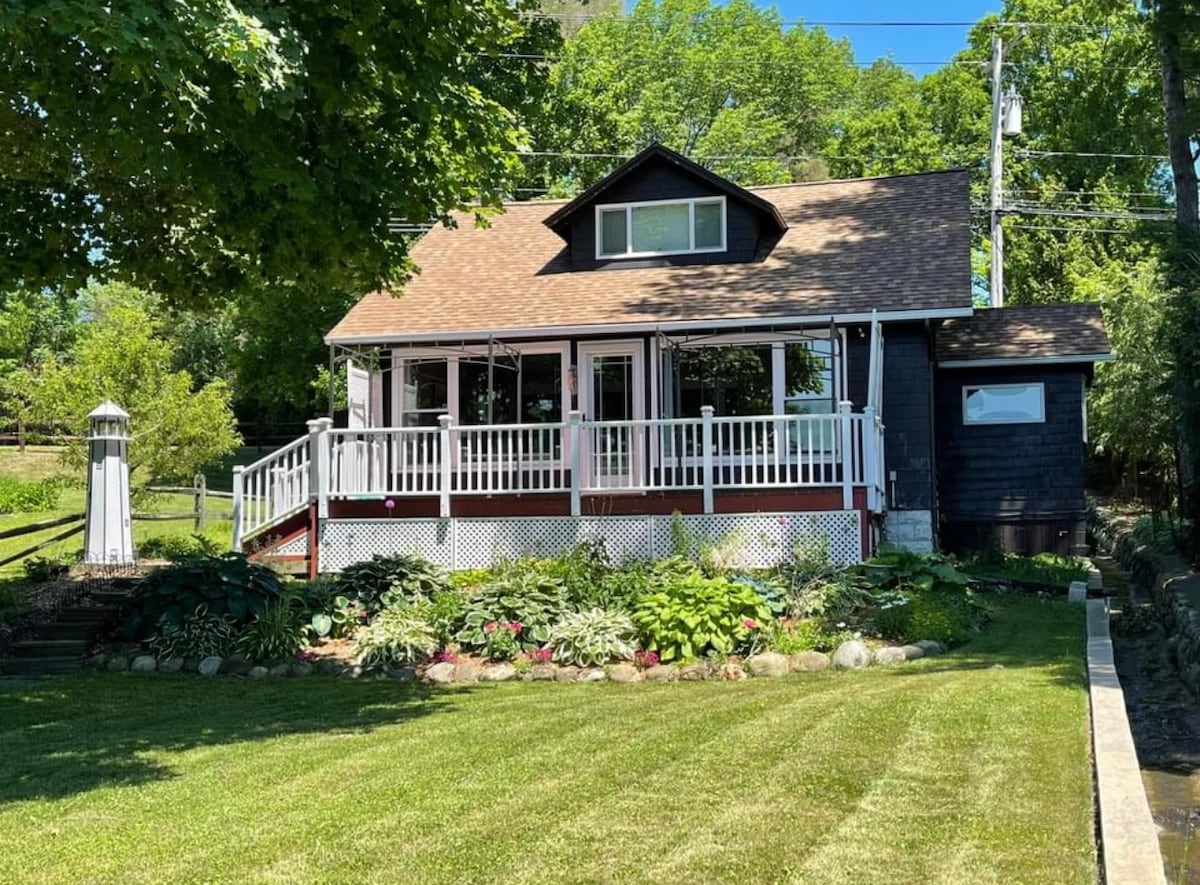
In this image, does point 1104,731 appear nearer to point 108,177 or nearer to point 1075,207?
point 108,177

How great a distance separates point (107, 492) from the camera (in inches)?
518

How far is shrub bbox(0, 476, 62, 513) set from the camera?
23.6 meters

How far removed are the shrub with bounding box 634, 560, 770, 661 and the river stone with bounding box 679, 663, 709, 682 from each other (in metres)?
0.19

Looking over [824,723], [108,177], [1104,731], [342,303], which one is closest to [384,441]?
[108,177]

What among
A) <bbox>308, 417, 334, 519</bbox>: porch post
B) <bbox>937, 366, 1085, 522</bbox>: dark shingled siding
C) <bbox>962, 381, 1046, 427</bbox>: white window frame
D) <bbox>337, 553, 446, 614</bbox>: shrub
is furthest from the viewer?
<bbox>962, 381, 1046, 427</bbox>: white window frame

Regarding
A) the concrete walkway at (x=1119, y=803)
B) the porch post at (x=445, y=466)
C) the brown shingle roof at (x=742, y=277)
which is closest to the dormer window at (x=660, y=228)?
the brown shingle roof at (x=742, y=277)

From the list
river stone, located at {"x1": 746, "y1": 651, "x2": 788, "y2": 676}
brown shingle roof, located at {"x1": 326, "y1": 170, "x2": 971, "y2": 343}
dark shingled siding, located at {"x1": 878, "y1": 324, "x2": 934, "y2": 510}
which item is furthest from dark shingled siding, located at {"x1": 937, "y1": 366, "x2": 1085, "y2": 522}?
river stone, located at {"x1": 746, "y1": 651, "x2": 788, "y2": 676}

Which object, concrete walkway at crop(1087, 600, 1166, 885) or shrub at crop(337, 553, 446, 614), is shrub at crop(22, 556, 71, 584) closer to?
shrub at crop(337, 553, 446, 614)

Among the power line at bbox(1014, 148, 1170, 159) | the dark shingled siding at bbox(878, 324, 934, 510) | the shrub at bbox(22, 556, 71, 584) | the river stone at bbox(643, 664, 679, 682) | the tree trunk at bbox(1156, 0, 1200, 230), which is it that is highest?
the power line at bbox(1014, 148, 1170, 159)

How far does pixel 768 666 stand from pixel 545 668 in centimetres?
195

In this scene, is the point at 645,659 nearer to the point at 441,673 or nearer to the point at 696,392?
the point at 441,673

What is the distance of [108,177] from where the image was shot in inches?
386

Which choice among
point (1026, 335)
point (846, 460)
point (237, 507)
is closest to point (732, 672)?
point (846, 460)

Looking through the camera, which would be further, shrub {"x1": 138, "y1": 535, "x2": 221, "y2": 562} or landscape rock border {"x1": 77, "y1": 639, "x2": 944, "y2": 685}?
shrub {"x1": 138, "y1": 535, "x2": 221, "y2": 562}
